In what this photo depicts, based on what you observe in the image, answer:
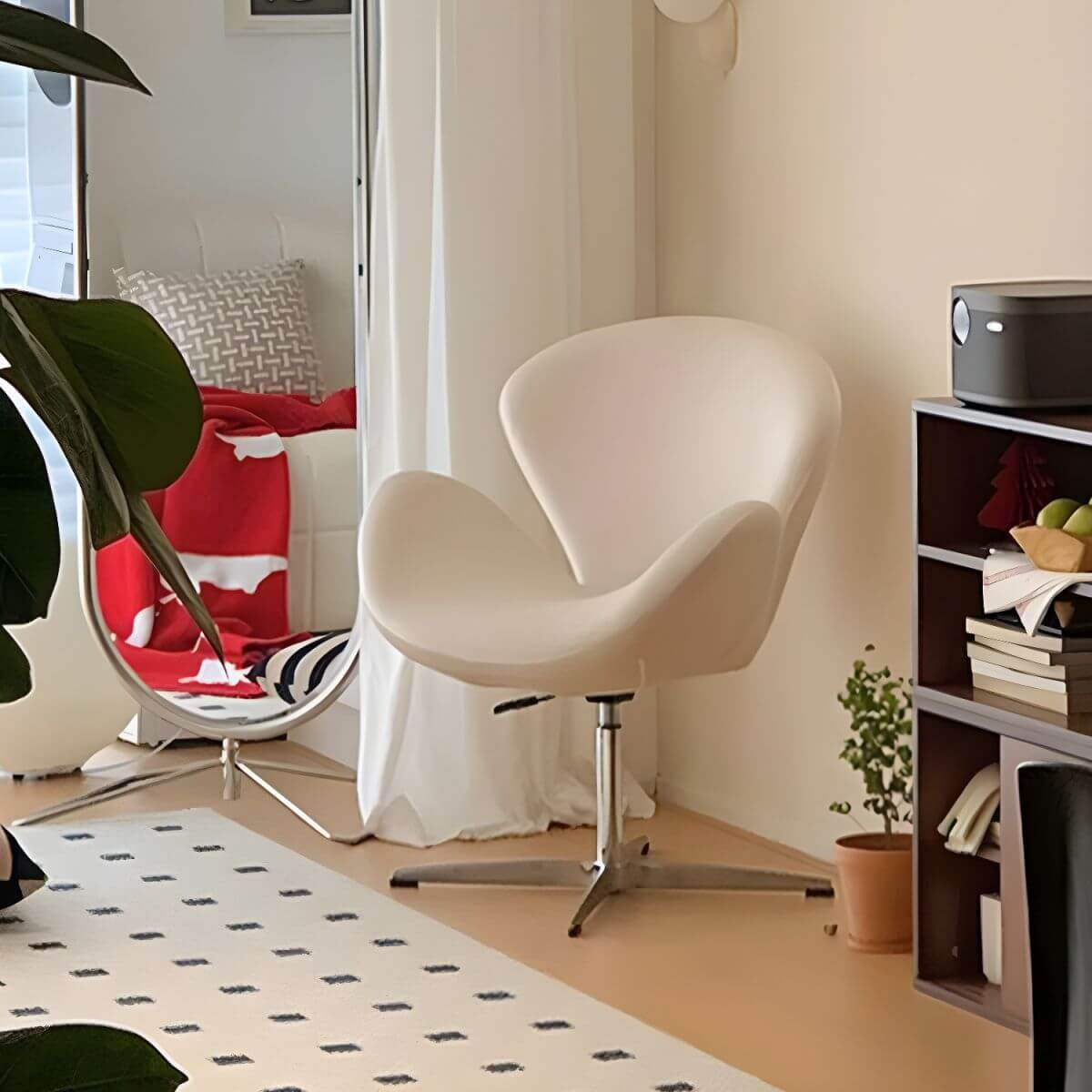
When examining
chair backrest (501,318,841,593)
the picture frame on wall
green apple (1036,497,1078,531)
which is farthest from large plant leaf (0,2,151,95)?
Result: the picture frame on wall

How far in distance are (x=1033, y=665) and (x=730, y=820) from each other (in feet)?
4.21

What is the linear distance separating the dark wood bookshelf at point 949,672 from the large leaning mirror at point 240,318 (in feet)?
4.55

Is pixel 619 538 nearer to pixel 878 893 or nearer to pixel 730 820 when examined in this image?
pixel 730 820

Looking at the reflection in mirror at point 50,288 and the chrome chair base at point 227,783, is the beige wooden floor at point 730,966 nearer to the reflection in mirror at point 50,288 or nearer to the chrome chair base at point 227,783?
the chrome chair base at point 227,783

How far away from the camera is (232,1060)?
2.61m

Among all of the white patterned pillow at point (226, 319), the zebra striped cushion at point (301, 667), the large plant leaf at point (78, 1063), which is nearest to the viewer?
the large plant leaf at point (78, 1063)

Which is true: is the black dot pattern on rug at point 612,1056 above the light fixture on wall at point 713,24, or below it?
below

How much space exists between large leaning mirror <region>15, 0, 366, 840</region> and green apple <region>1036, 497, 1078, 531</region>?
1693 mm

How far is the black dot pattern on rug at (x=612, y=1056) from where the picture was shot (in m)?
2.60

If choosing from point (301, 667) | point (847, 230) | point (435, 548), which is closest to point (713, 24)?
point (847, 230)

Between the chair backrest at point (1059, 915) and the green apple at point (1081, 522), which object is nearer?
the chair backrest at point (1059, 915)

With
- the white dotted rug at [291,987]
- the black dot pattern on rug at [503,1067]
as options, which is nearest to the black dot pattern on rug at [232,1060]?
the white dotted rug at [291,987]

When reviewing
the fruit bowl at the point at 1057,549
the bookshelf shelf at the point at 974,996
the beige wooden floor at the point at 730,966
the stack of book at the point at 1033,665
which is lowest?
the beige wooden floor at the point at 730,966

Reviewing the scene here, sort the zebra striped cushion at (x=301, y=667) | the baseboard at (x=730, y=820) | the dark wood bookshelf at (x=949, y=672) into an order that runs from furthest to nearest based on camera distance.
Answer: the zebra striped cushion at (x=301, y=667), the baseboard at (x=730, y=820), the dark wood bookshelf at (x=949, y=672)
